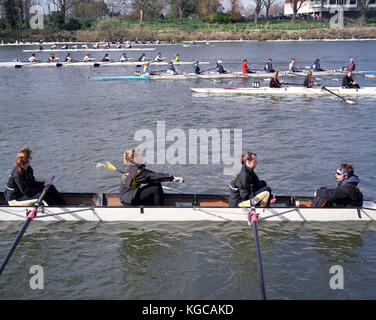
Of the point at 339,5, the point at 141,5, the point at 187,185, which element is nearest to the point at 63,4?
the point at 141,5

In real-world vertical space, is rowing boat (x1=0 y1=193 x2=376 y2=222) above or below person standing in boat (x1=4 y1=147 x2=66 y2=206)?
below

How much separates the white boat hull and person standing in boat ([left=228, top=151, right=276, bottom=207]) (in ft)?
0.64

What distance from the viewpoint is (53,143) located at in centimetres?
1830

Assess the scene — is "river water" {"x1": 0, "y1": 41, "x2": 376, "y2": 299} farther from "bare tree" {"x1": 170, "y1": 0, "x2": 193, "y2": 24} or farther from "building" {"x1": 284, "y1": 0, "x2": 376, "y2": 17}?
"building" {"x1": 284, "y1": 0, "x2": 376, "y2": 17}

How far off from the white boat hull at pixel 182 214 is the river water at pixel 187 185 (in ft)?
0.84

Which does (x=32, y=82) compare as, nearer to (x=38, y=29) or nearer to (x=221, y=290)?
(x=221, y=290)

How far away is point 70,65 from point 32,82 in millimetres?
9736

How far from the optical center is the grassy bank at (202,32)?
80.6 m

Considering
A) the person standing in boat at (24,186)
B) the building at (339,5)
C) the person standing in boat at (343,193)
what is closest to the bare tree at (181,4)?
the building at (339,5)

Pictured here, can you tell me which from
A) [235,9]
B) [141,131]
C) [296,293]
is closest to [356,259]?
[296,293]

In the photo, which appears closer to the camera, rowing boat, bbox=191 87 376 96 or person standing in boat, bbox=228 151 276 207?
person standing in boat, bbox=228 151 276 207

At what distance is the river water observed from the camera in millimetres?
8609

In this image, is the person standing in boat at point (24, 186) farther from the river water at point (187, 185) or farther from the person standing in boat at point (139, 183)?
the person standing in boat at point (139, 183)

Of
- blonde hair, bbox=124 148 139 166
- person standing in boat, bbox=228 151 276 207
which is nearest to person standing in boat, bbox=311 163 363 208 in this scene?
person standing in boat, bbox=228 151 276 207
